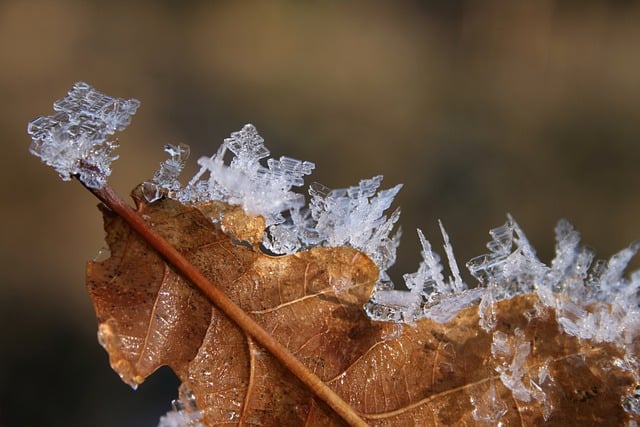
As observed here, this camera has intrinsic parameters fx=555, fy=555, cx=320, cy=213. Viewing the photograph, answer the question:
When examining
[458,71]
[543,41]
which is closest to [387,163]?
[458,71]

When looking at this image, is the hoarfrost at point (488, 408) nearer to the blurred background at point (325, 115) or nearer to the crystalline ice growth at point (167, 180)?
the crystalline ice growth at point (167, 180)

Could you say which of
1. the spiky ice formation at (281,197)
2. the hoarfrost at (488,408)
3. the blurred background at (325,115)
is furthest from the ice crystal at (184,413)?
the blurred background at (325,115)

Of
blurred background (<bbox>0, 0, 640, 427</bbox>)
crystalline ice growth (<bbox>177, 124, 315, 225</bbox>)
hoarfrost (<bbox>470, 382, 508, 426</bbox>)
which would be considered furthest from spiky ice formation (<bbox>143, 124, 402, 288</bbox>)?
blurred background (<bbox>0, 0, 640, 427</bbox>)

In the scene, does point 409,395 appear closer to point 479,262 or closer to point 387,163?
point 479,262

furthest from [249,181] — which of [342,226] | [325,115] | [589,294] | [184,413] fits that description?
[325,115]

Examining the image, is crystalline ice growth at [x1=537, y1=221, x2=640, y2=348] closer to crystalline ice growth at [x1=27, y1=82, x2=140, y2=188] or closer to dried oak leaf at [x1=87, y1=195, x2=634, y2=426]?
dried oak leaf at [x1=87, y1=195, x2=634, y2=426]

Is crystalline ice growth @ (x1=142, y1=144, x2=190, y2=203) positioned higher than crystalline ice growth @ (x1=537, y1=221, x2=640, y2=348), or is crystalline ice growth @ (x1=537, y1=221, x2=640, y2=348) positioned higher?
crystalline ice growth @ (x1=142, y1=144, x2=190, y2=203)
